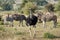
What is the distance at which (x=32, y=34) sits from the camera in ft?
63.3

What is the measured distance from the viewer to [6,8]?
7494 centimetres

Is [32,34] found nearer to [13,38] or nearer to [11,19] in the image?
[13,38]

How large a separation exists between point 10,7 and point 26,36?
194 ft

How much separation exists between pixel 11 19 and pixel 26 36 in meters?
11.2

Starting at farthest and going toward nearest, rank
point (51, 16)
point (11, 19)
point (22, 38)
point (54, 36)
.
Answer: point (11, 19)
point (51, 16)
point (54, 36)
point (22, 38)

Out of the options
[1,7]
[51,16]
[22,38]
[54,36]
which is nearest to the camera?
[22,38]

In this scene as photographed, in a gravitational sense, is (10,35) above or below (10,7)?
above

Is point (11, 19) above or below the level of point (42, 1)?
above

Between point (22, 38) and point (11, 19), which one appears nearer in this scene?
point (22, 38)

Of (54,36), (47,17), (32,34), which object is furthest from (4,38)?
(47,17)

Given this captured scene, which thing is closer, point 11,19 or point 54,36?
point 54,36

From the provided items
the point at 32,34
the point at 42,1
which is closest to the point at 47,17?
the point at 32,34

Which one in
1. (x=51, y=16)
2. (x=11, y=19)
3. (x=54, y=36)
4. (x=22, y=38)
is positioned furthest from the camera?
(x=11, y=19)

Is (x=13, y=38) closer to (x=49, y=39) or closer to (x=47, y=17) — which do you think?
(x=49, y=39)
